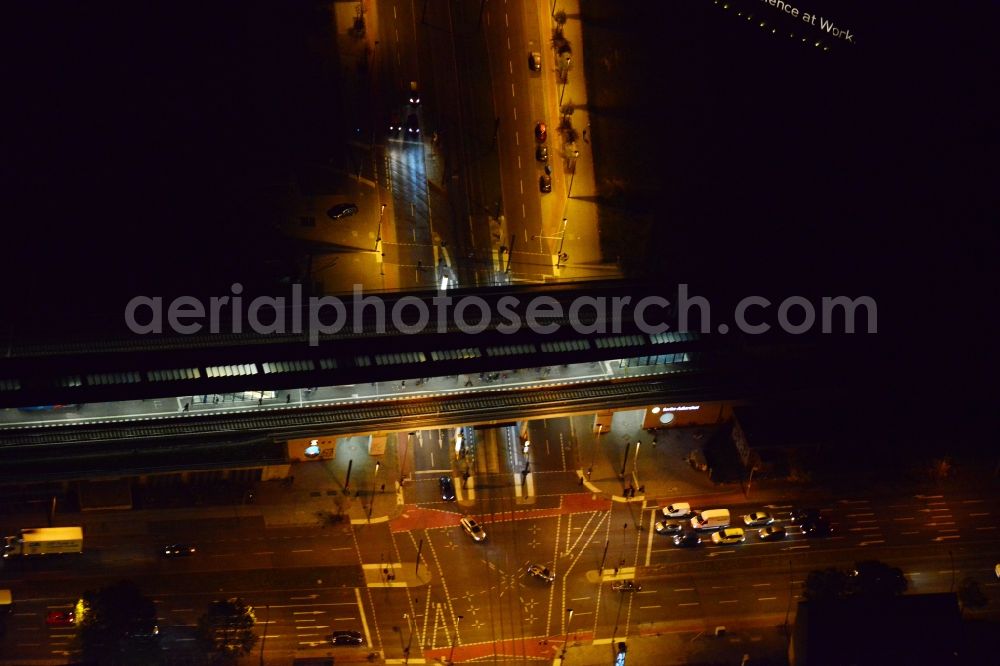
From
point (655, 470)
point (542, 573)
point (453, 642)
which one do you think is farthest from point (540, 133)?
point (453, 642)

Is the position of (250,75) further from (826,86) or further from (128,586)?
(826,86)

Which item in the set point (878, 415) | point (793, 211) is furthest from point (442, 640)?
point (793, 211)

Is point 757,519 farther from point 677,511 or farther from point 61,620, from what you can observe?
point 61,620

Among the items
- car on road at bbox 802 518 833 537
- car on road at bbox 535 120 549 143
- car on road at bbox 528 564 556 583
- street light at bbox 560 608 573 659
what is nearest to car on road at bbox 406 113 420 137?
car on road at bbox 535 120 549 143

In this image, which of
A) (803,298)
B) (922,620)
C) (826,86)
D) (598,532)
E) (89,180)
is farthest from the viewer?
(826,86)

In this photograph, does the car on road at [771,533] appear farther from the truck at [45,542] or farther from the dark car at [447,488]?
the truck at [45,542]

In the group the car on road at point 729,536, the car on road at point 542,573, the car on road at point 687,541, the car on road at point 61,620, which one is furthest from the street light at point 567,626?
the car on road at point 61,620
